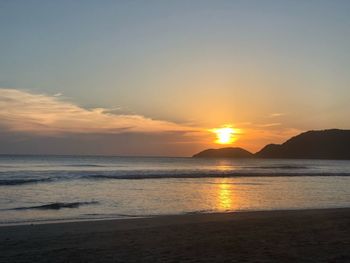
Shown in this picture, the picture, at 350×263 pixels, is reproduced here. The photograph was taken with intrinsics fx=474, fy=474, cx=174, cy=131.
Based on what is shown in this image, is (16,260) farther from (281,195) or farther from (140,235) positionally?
(281,195)

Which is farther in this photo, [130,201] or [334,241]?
[130,201]

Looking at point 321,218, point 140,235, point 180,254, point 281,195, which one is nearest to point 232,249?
point 180,254

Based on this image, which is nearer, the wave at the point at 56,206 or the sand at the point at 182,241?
the sand at the point at 182,241

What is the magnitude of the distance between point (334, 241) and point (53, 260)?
6799mm

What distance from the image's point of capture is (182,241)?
12195 mm

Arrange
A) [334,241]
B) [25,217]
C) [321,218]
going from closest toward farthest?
[334,241] < [321,218] < [25,217]

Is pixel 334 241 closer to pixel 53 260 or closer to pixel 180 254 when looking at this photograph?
pixel 180 254

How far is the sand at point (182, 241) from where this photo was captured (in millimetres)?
10102

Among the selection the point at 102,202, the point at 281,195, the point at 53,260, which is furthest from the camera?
the point at 281,195

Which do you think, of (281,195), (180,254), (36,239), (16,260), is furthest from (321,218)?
(281,195)

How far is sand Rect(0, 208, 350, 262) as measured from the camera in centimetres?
1010

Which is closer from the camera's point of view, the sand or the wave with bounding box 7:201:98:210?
the sand

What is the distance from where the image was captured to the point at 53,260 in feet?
32.5

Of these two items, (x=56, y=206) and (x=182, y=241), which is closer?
(x=182, y=241)
